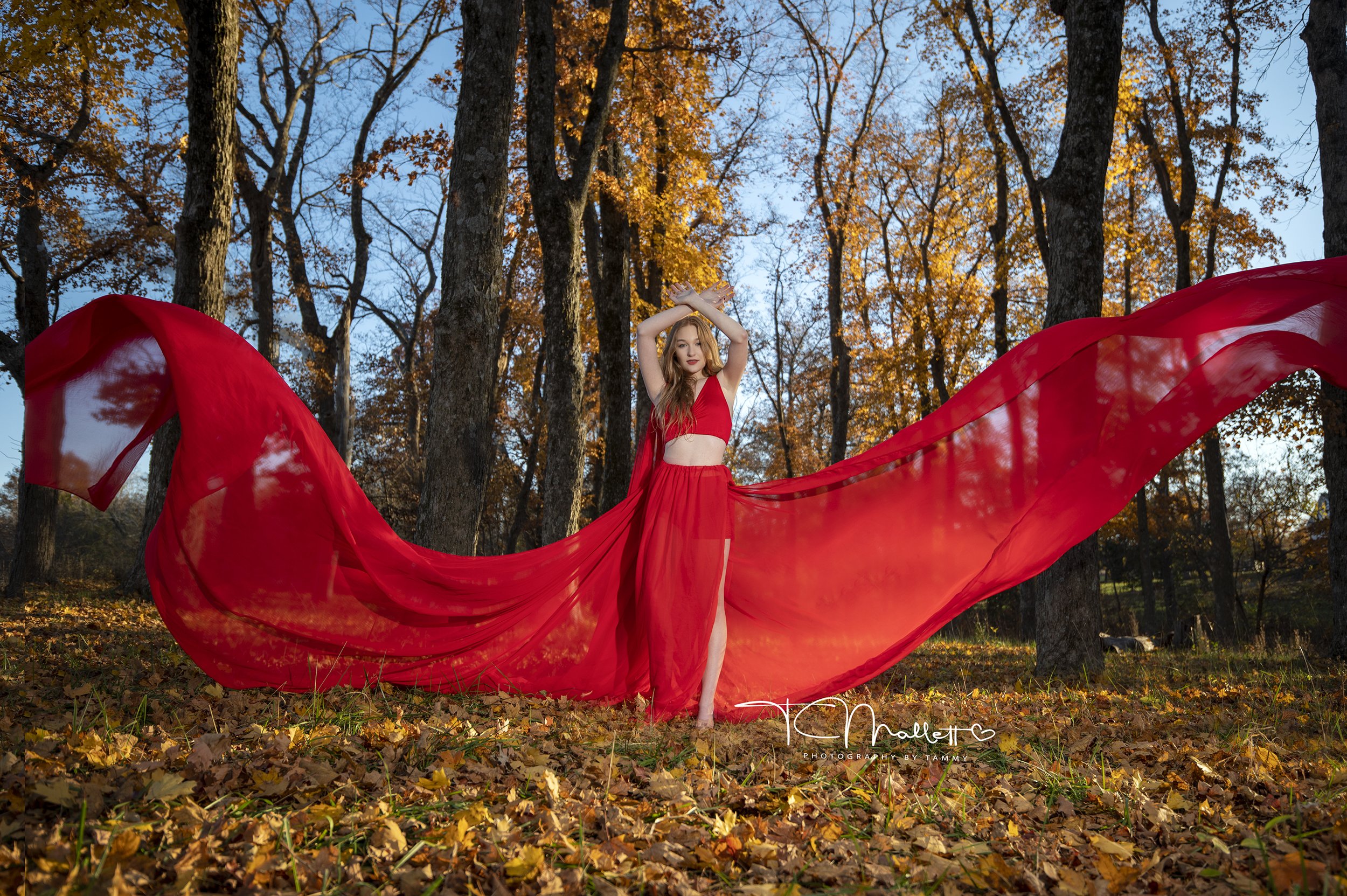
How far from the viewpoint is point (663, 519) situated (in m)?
4.31

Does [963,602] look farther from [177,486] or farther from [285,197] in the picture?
[285,197]

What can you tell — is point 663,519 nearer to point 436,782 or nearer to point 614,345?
point 436,782

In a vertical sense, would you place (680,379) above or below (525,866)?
above

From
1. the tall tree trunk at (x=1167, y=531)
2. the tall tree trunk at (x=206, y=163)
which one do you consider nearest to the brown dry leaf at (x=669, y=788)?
the tall tree trunk at (x=206, y=163)

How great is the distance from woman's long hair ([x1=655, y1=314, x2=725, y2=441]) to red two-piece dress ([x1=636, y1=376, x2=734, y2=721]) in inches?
1.6

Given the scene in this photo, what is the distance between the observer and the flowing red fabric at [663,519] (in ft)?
13.4

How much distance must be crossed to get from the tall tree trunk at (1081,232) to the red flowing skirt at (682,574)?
304 centimetres

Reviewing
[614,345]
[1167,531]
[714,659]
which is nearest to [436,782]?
[714,659]

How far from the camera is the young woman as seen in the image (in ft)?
13.8

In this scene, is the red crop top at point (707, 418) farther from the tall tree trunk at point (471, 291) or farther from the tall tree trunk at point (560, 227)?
the tall tree trunk at point (560, 227)

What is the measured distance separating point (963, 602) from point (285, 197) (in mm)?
17712

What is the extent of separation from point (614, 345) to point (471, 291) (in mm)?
5118

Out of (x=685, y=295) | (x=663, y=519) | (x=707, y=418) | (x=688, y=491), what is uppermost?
(x=685, y=295)

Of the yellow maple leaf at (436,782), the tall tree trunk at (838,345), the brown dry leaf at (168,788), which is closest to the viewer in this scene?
the brown dry leaf at (168,788)
